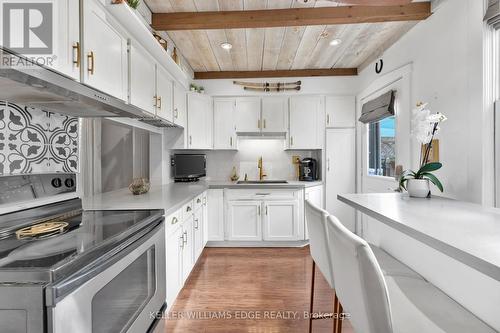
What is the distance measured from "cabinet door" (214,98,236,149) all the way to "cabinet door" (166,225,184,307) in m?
1.95

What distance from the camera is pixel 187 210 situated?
2.41 m

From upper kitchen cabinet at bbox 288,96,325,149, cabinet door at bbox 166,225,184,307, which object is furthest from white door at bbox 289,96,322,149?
cabinet door at bbox 166,225,184,307

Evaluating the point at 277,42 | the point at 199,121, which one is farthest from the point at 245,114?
the point at 277,42

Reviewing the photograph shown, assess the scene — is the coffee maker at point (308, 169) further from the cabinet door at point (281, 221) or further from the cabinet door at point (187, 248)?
the cabinet door at point (187, 248)

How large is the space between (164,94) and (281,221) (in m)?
2.14

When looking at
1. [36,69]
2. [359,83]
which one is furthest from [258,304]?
[359,83]

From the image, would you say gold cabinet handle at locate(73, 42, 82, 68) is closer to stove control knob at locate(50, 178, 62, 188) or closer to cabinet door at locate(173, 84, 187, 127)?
stove control knob at locate(50, 178, 62, 188)

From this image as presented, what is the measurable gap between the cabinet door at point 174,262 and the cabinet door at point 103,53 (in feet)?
3.39

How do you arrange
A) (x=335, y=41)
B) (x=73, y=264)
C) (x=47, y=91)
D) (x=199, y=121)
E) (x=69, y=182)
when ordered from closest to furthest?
(x=73, y=264)
(x=47, y=91)
(x=69, y=182)
(x=335, y=41)
(x=199, y=121)

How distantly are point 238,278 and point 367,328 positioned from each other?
6.60 feet

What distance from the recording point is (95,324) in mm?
941

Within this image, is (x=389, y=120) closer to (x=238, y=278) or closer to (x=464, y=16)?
(x=464, y=16)

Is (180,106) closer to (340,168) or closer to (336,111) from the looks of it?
(336,111)

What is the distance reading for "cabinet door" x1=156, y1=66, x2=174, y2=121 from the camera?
7.95 feet
